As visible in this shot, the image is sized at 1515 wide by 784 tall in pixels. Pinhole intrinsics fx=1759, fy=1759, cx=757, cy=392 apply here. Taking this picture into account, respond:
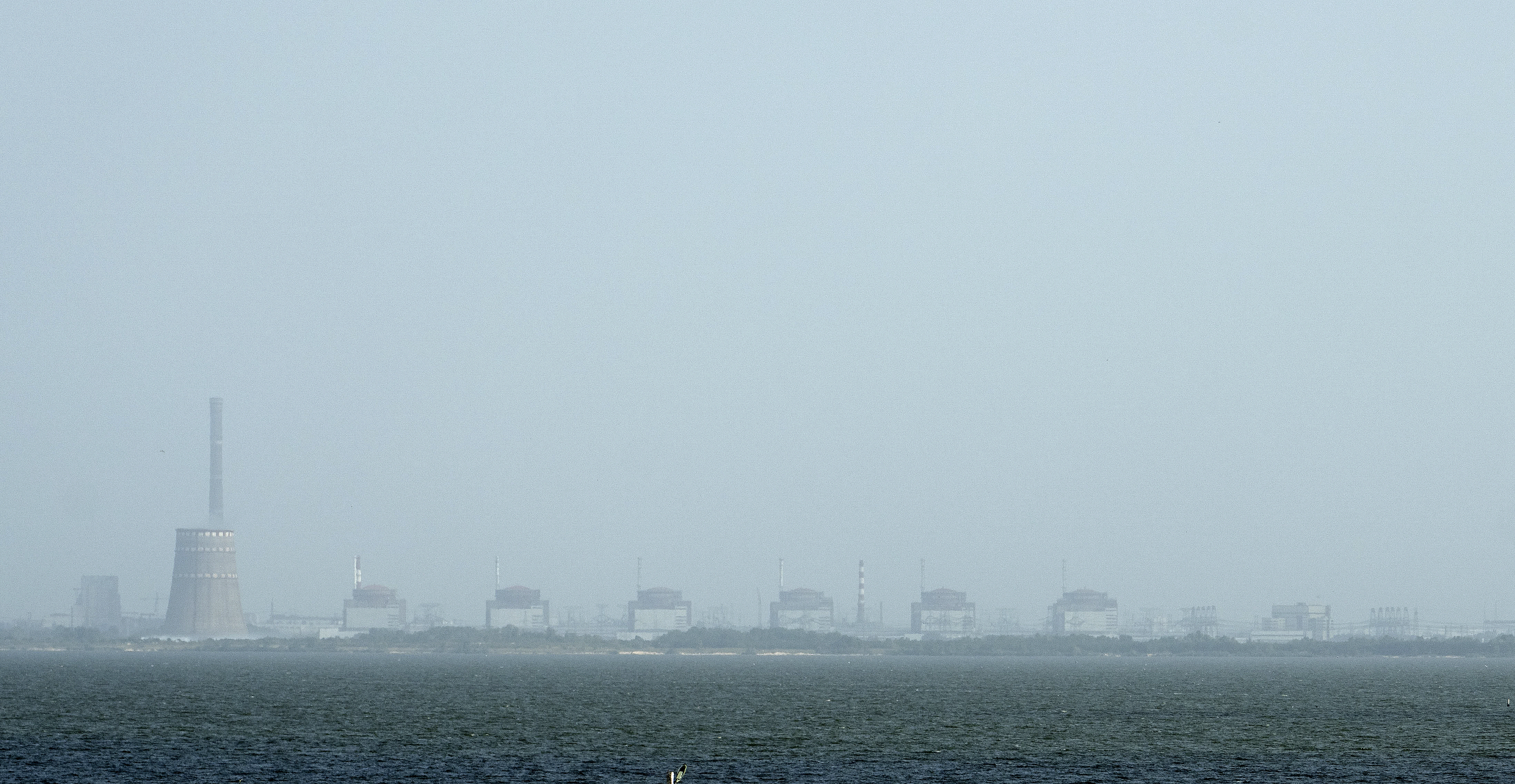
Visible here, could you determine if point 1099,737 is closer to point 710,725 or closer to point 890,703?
point 710,725

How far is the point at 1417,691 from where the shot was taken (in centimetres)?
19500

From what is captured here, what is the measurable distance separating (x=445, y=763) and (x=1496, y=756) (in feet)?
180

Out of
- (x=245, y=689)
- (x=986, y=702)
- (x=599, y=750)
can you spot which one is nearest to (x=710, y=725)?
(x=599, y=750)

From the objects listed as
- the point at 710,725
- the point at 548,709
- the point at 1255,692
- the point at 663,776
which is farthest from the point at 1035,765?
the point at 1255,692

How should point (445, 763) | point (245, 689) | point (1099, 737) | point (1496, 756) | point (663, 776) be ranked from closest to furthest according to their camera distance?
point (663, 776) < point (445, 763) < point (1496, 756) < point (1099, 737) < point (245, 689)

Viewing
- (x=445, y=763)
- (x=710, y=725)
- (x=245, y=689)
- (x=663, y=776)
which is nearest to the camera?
(x=663, y=776)

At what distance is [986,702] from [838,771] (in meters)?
82.5

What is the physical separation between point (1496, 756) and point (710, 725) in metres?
50.7

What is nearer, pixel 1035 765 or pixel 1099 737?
pixel 1035 765

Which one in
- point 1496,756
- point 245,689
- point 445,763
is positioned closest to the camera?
point 445,763

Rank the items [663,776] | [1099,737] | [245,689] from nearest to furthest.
Result: [663,776] < [1099,737] < [245,689]

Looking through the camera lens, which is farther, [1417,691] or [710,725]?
[1417,691]

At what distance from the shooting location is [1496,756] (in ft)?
306

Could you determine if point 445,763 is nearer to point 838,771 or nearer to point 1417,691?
point 838,771
